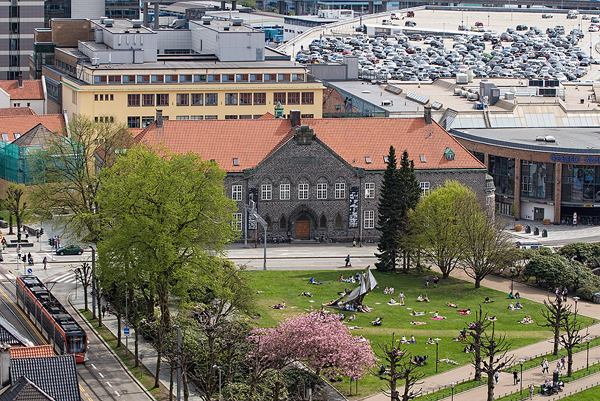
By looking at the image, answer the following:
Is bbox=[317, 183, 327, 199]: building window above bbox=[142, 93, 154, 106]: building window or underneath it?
underneath

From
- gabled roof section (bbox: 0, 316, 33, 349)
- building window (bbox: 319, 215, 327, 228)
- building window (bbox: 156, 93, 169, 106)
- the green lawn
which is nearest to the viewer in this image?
A: gabled roof section (bbox: 0, 316, 33, 349)

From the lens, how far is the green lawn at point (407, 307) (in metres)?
110

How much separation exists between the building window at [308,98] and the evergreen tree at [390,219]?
172ft

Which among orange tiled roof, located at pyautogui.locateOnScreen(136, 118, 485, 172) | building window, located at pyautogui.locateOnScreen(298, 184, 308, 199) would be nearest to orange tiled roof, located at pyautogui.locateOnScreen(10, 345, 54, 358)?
orange tiled roof, located at pyautogui.locateOnScreen(136, 118, 485, 172)

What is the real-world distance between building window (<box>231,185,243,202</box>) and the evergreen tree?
757 inches

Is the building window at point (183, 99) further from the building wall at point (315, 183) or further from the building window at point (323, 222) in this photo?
the building window at point (323, 222)

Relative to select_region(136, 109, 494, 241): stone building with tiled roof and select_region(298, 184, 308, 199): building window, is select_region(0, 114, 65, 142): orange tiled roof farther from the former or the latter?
select_region(298, 184, 308, 199): building window

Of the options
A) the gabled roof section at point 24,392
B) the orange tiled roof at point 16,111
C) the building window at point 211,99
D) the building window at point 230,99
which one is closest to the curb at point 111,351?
the gabled roof section at point 24,392

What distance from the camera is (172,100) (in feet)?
593

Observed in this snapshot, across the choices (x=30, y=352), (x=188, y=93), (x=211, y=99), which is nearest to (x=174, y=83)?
(x=188, y=93)

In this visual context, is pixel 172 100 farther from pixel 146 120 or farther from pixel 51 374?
pixel 51 374

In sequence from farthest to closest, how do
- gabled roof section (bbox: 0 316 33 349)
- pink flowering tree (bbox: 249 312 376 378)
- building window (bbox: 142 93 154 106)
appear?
building window (bbox: 142 93 154 106) < pink flowering tree (bbox: 249 312 376 378) < gabled roof section (bbox: 0 316 33 349)

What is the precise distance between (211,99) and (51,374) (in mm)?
106019

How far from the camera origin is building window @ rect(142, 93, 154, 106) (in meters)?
180
